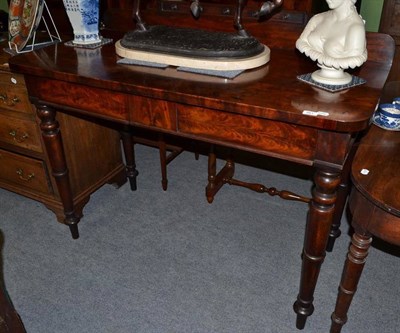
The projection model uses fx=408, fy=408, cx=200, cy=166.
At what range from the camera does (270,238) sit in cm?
203

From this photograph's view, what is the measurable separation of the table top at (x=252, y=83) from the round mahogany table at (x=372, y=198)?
0.19 metres

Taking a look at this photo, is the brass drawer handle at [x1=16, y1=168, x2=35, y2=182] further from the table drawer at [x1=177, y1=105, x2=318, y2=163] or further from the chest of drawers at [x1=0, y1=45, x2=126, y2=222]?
the table drawer at [x1=177, y1=105, x2=318, y2=163]

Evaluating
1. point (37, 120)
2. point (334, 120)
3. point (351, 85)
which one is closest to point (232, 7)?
point (351, 85)

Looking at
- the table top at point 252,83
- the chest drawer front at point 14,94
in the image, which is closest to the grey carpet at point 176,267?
the chest drawer front at point 14,94

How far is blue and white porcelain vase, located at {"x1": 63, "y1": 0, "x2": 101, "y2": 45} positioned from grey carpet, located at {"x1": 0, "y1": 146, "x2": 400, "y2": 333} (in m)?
0.95

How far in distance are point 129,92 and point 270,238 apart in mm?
1100

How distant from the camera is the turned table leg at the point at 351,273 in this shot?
122 cm

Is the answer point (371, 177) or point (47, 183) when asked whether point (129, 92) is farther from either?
point (47, 183)

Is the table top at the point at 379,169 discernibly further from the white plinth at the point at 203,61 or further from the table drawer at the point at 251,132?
the white plinth at the point at 203,61

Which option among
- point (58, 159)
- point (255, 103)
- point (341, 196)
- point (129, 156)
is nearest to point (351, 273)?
point (341, 196)

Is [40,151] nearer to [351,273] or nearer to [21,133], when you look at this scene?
[21,133]

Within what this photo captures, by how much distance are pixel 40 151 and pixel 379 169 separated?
150 centimetres

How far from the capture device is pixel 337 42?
1183 mm

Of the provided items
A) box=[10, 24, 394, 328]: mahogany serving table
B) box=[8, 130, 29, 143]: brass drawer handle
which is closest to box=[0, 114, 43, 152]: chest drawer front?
box=[8, 130, 29, 143]: brass drawer handle
